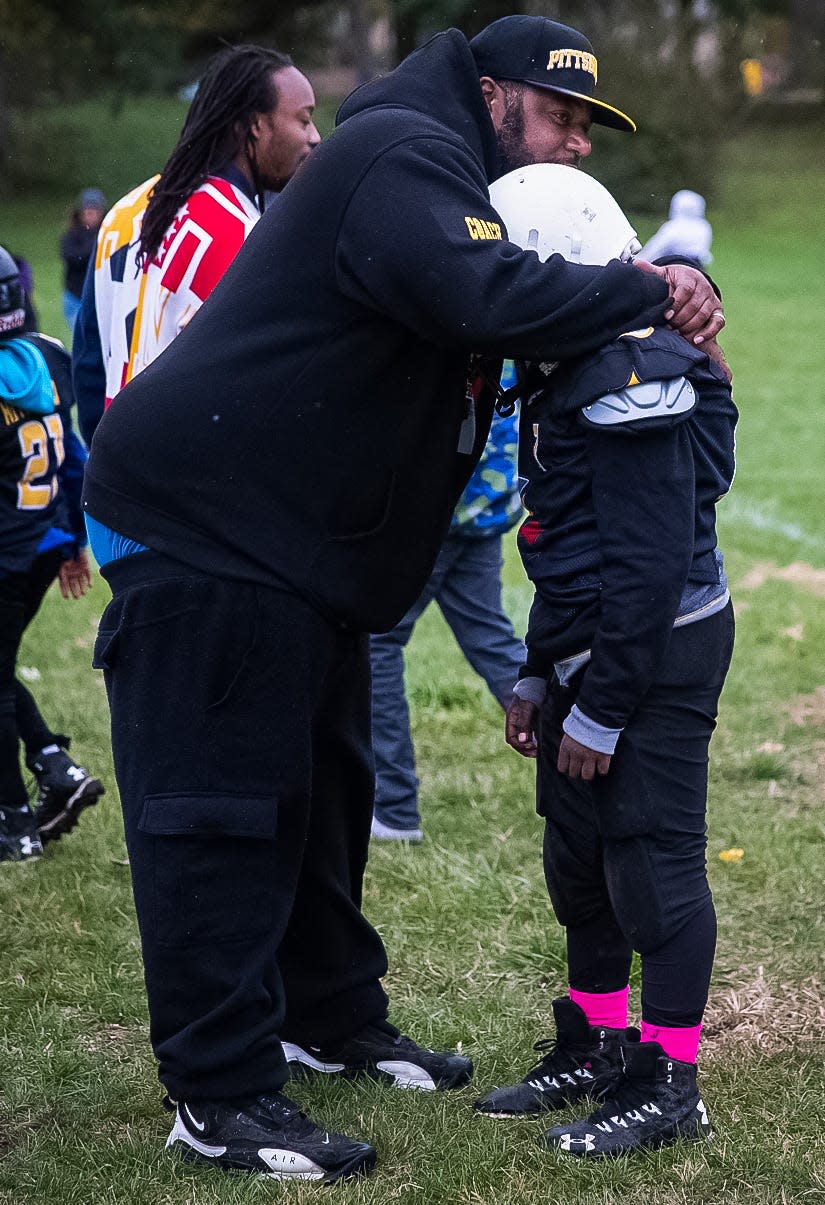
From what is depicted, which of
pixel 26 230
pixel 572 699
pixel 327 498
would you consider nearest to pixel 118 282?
pixel 327 498

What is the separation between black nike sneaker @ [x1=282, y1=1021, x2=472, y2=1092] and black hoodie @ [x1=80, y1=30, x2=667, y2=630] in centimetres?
111

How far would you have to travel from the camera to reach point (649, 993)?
10.2 ft

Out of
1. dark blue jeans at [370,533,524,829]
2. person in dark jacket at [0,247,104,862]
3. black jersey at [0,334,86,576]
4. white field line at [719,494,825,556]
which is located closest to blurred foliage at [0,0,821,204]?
white field line at [719,494,825,556]

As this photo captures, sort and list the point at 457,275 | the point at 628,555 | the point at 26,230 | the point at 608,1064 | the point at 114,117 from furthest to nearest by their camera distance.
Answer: the point at 114,117 < the point at 26,230 < the point at 608,1064 < the point at 628,555 < the point at 457,275

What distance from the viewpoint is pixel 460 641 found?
557 centimetres

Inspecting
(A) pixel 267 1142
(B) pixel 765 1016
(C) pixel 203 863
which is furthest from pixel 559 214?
(B) pixel 765 1016

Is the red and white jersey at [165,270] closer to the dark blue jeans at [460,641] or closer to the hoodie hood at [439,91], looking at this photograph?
the hoodie hood at [439,91]

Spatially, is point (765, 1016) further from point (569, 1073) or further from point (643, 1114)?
point (643, 1114)

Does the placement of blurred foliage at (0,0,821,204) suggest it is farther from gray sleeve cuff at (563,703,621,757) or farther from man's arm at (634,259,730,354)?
gray sleeve cuff at (563,703,621,757)

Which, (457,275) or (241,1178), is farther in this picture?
(241,1178)

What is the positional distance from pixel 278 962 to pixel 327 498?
1.20 metres

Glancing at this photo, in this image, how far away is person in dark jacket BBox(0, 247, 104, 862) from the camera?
4980 mm

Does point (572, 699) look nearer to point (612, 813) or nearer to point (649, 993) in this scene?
point (612, 813)

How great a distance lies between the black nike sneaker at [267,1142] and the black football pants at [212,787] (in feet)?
0.14
